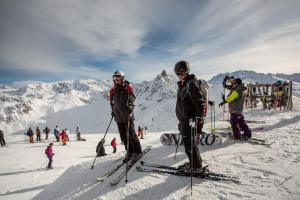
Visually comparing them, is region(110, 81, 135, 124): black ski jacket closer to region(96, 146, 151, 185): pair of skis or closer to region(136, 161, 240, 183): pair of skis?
region(96, 146, 151, 185): pair of skis

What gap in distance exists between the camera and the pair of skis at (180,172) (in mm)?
4543

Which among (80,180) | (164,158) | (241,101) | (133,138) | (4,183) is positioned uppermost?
(241,101)

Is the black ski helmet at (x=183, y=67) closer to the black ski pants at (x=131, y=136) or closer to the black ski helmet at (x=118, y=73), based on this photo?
the black ski helmet at (x=118, y=73)

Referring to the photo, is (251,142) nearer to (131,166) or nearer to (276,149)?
(276,149)

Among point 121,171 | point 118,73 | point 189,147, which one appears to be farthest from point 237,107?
point 121,171

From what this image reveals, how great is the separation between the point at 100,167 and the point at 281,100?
16.9 meters

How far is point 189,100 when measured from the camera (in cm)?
482

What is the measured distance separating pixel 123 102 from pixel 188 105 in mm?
2110

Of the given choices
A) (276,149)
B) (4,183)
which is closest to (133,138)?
(276,149)

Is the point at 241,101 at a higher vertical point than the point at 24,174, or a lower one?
higher

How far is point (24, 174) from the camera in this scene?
12211 mm

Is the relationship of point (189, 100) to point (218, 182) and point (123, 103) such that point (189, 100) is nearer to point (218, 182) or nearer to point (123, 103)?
point (218, 182)

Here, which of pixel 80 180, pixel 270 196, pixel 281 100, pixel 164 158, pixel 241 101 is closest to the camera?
pixel 270 196

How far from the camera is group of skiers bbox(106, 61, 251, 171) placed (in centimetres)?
465
